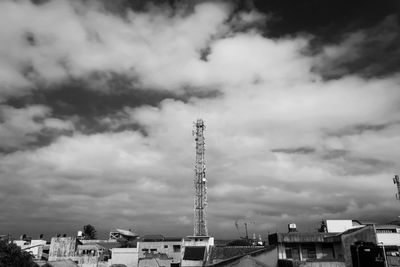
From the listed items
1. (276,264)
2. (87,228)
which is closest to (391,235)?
(276,264)

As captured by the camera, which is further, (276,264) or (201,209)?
(201,209)

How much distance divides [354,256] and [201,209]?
26358 millimetres

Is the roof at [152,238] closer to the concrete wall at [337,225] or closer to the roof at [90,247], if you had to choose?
the roof at [90,247]

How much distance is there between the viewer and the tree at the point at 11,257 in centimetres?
3384

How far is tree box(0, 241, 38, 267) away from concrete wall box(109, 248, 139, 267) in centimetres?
3365

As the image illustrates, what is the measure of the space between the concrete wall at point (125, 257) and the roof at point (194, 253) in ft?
54.3

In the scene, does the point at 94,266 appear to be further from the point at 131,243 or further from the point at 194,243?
the point at 194,243

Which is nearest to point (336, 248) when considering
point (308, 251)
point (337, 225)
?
point (308, 251)

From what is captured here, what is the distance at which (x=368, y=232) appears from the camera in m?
43.4

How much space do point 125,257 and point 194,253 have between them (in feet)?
64.1

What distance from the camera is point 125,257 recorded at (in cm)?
6800

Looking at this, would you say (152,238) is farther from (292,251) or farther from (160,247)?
(292,251)

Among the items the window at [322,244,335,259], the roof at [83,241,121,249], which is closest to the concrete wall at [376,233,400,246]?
the window at [322,244,335,259]

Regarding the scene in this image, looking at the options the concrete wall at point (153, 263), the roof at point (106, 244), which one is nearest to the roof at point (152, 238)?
the roof at point (106, 244)
